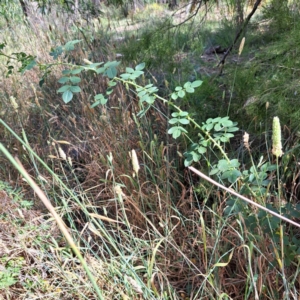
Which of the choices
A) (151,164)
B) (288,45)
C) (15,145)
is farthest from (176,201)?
(15,145)

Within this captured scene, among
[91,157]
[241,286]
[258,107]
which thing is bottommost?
[241,286]

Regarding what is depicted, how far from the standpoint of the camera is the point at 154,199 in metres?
1.33

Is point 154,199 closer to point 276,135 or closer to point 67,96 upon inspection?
point 67,96

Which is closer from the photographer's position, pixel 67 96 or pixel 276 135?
pixel 276 135

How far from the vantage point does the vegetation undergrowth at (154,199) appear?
0.92 meters

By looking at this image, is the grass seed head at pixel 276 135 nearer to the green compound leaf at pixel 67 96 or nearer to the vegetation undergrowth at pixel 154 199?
the vegetation undergrowth at pixel 154 199

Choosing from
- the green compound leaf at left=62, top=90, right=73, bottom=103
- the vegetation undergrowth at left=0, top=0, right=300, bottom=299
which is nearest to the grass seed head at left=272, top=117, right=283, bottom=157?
the vegetation undergrowth at left=0, top=0, right=300, bottom=299

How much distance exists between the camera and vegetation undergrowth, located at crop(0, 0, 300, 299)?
0.92 m

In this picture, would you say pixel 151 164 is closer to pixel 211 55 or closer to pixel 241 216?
pixel 241 216

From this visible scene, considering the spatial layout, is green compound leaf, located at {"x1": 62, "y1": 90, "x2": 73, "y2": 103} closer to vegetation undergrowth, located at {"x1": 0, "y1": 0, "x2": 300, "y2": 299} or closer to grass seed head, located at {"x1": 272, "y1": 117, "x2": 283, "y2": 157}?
vegetation undergrowth, located at {"x1": 0, "y1": 0, "x2": 300, "y2": 299}

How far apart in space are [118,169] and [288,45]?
32.1 inches

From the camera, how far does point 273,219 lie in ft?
2.75

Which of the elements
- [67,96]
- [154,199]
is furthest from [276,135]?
[154,199]

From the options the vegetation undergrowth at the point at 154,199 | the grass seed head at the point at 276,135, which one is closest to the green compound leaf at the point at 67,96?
the vegetation undergrowth at the point at 154,199
